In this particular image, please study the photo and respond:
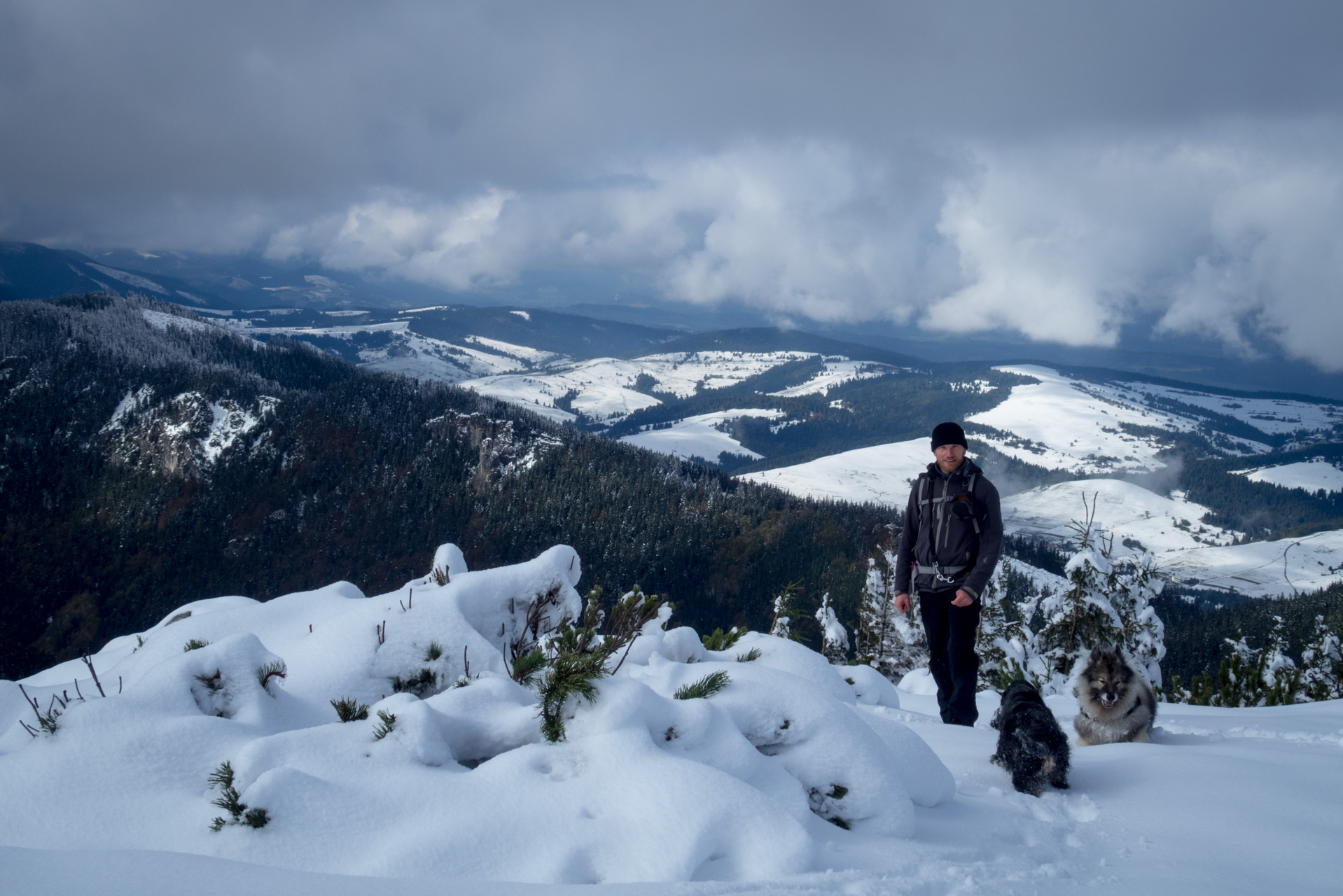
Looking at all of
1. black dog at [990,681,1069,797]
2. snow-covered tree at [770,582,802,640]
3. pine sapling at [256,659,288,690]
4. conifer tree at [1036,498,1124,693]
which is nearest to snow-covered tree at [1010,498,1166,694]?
conifer tree at [1036,498,1124,693]

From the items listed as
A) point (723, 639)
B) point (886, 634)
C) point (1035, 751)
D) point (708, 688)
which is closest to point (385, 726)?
point (708, 688)

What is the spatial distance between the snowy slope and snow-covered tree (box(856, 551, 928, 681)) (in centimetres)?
2282

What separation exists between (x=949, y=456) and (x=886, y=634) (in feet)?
78.5

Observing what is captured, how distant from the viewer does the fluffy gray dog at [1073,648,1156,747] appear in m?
6.92

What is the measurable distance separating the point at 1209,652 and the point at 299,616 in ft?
345

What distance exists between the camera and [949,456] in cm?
769

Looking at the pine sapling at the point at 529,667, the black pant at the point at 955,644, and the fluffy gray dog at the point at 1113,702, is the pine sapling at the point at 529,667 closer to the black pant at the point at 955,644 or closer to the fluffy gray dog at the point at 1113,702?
the black pant at the point at 955,644

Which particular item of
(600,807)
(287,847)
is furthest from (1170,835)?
(287,847)

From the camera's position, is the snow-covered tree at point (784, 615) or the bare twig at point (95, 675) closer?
the bare twig at point (95, 675)

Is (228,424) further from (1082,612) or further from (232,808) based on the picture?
(232,808)

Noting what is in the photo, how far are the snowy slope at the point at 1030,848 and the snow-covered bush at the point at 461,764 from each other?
8 centimetres

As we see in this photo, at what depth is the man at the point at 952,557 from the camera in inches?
302

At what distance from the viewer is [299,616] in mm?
5887

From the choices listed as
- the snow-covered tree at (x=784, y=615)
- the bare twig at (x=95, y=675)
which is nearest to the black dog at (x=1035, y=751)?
the bare twig at (x=95, y=675)
